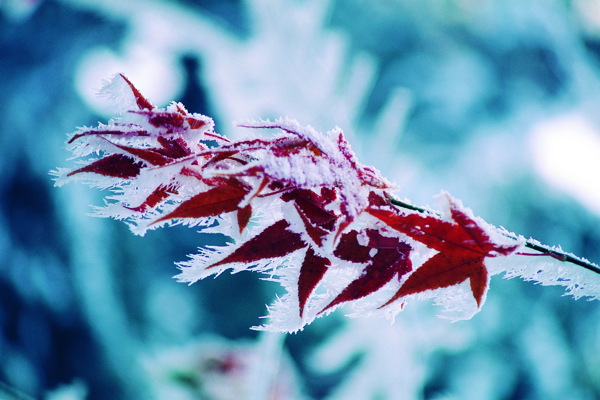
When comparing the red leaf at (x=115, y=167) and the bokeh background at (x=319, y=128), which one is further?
the bokeh background at (x=319, y=128)

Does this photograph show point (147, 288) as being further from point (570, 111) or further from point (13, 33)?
point (570, 111)

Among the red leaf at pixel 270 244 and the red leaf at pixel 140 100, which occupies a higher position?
the red leaf at pixel 140 100

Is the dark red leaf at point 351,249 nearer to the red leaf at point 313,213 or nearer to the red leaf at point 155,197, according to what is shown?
the red leaf at point 313,213

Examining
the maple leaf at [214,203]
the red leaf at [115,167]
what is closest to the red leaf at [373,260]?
the maple leaf at [214,203]

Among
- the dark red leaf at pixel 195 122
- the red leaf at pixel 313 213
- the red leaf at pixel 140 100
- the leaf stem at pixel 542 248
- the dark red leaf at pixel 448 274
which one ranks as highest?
the red leaf at pixel 140 100

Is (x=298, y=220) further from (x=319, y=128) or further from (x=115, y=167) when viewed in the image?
(x=319, y=128)

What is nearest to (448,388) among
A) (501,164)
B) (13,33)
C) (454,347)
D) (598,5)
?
(454,347)
